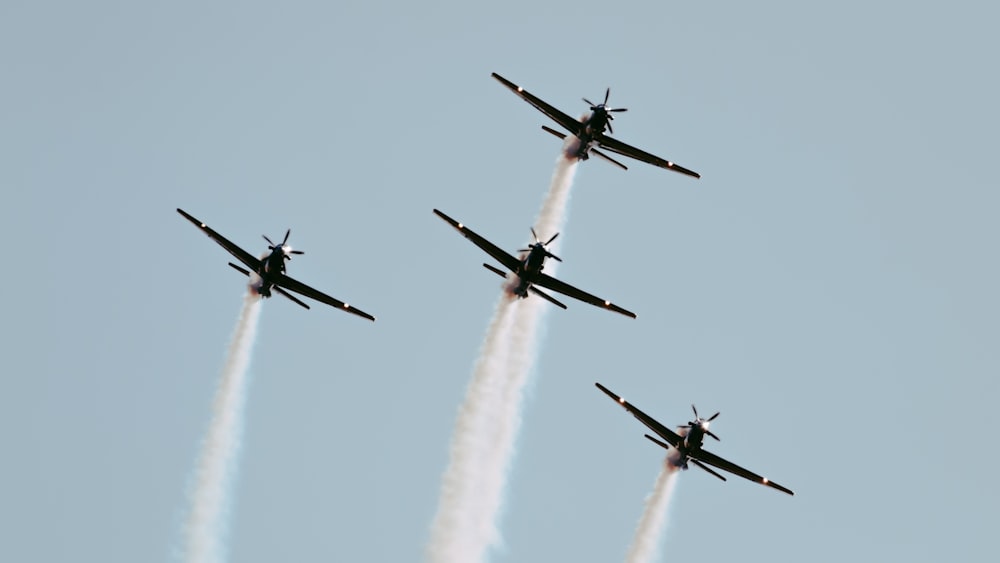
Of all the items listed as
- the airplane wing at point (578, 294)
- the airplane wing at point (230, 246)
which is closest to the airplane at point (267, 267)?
the airplane wing at point (230, 246)

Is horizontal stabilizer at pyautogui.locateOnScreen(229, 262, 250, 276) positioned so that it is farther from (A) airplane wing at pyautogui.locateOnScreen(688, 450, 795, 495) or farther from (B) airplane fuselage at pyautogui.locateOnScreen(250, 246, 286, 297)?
(A) airplane wing at pyautogui.locateOnScreen(688, 450, 795, 495)

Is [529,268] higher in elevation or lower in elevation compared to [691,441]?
higher

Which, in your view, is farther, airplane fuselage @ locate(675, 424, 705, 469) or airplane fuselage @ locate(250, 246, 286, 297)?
airplane fuselage @ locate(675, 424, 705, 469)

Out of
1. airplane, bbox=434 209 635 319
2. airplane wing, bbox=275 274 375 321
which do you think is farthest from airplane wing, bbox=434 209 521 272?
airplane wing, bbox=275 274 375 321

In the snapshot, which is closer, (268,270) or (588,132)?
(268,270)

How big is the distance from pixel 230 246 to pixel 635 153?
2647 cm

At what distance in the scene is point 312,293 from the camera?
125m

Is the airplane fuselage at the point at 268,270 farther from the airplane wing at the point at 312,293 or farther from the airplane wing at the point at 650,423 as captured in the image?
the airplane wing at the point at 650,423

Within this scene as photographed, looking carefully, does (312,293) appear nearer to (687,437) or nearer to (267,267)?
(267,267)

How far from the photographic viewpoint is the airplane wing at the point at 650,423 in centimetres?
12344

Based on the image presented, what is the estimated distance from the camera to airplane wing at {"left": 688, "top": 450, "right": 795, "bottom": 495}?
405 ft

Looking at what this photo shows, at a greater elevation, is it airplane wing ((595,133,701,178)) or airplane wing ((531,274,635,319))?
airplane wing ((595,133,701,178))

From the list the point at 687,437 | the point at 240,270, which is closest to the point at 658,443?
the point at 687,437

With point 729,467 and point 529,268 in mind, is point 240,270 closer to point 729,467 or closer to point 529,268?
point 529,268
